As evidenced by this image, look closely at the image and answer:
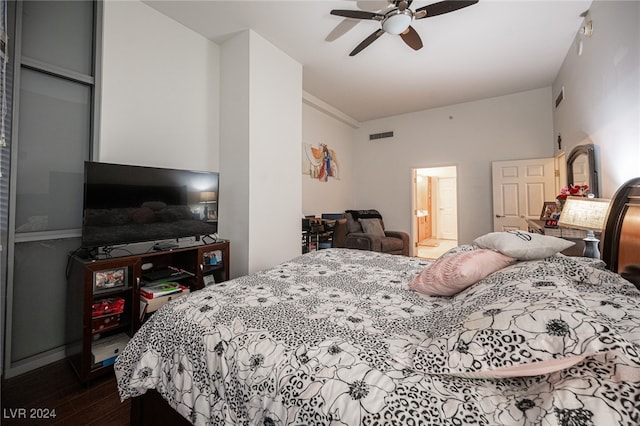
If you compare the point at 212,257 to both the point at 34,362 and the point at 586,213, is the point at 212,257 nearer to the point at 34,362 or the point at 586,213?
the point at 34,362

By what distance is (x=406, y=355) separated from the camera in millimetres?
875

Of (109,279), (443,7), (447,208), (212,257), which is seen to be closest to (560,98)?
(443,7)

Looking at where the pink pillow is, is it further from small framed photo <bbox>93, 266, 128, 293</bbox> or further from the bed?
small framed photo <bbox>93, 266, 128, 293</bbox>

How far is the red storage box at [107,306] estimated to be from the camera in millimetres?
1911

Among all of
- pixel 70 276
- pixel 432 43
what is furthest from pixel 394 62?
pixel 70 276

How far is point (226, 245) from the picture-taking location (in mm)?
2738

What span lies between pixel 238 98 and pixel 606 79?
3.36 m

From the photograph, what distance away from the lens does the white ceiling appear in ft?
8.61

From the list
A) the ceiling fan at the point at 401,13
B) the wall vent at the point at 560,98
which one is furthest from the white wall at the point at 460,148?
the ceiling fan at the point at 401,13

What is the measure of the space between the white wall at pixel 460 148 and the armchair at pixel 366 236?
79 cm

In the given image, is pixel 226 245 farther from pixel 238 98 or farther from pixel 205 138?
pixel 238 98

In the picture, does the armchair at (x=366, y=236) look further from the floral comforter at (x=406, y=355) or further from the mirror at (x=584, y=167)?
the floral comforter at (x=406, y=355)

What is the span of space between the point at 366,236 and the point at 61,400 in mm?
3954

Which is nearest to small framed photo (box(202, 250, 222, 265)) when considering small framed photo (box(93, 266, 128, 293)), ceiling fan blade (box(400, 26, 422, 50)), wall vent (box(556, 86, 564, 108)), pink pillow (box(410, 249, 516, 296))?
small framed photo (box(93, 266, 128, 293))
